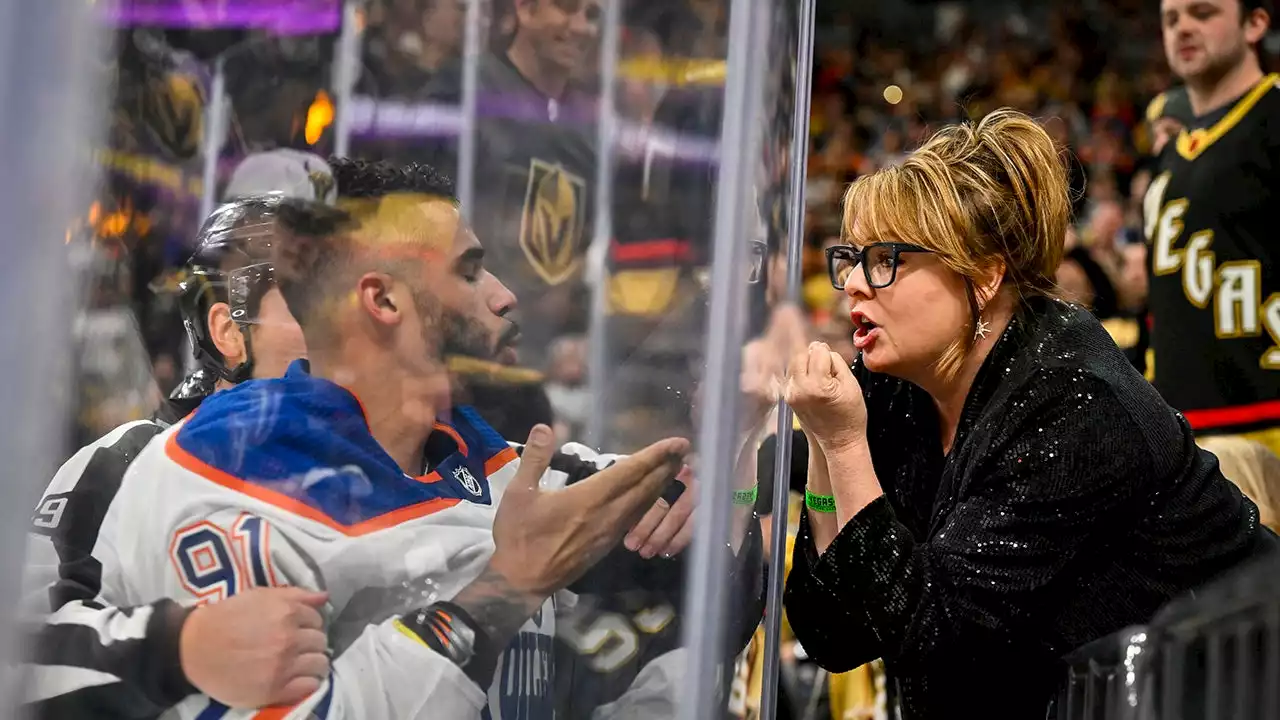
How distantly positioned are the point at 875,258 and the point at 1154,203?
60.1 inches

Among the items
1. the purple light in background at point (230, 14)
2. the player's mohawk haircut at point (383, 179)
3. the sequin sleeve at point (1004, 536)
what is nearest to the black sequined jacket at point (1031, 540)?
the sequin sleeve at point (1004, 536)

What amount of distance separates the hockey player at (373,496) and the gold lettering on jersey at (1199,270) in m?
1.98

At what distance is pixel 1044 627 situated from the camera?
4.39ft

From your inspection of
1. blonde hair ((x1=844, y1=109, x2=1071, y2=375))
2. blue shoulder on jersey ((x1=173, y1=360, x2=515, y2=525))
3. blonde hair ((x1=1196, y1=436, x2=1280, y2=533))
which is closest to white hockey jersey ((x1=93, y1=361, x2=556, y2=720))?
blue shoulder on jersey ((x1=173, y1=360, x2=515, y2=525))

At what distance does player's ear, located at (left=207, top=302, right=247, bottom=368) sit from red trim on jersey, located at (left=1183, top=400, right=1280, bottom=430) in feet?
6.99

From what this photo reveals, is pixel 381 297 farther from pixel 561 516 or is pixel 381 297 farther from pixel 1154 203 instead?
pixel 1154 203

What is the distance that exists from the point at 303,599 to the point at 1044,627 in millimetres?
826

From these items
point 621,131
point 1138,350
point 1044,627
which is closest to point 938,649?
point 1044,627

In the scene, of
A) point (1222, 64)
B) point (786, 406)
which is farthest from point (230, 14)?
point (1222, 64)

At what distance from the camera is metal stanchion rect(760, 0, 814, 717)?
48.3 inches

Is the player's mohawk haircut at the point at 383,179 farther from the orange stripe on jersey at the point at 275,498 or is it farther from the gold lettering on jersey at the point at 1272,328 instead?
the gold lettering on jersey at the point at 1272,328

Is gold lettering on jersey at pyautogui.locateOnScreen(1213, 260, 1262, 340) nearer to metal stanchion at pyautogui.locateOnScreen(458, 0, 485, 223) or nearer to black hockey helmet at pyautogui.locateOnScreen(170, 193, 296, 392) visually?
metal stanchion at pyautogui.locateOnScreen(458, 0, 485, 223)

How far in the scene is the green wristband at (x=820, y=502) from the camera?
1462 mm

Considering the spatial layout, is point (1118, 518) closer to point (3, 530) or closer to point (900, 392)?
point (900, 392)
